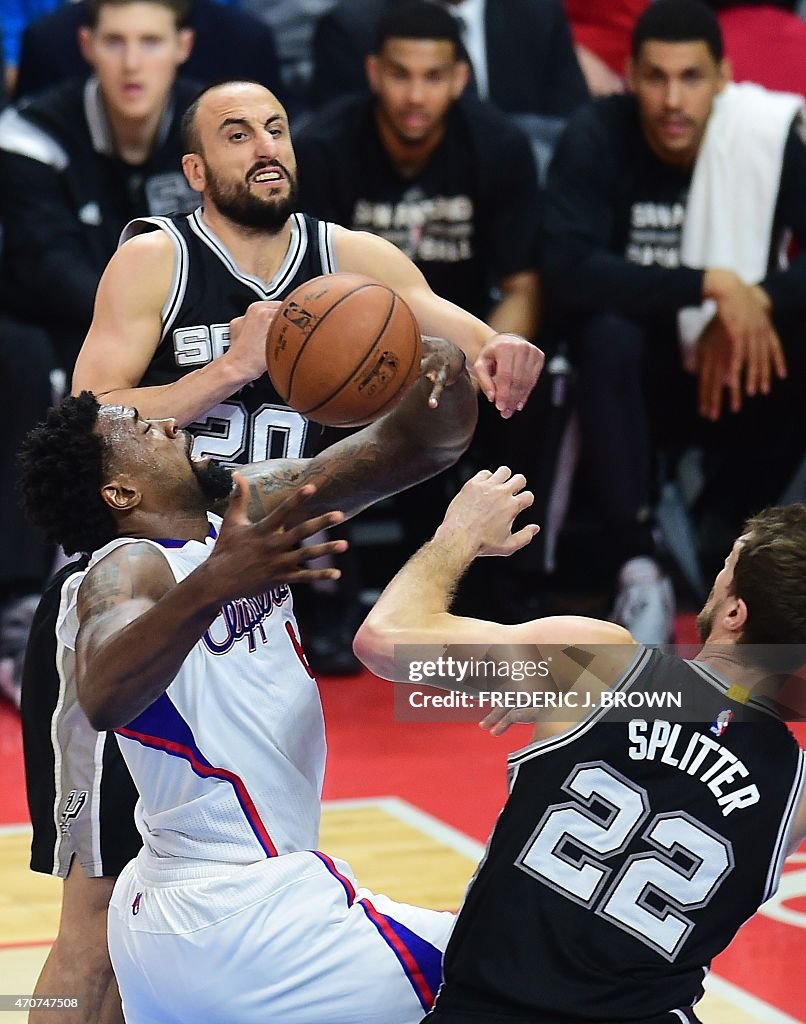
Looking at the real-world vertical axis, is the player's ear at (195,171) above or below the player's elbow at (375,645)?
above

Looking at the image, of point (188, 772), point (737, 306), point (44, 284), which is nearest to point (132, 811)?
point (188, 772)

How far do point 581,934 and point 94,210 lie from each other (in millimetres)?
4385

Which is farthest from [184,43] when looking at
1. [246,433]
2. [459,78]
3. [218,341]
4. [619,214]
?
[246,433]

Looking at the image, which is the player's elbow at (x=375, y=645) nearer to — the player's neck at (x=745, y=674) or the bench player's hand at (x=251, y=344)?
the player's neck at (x=745, y=674)

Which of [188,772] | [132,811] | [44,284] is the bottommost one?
[132,811]

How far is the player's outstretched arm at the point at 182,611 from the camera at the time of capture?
2.37 meters

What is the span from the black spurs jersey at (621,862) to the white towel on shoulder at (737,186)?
13.7ft

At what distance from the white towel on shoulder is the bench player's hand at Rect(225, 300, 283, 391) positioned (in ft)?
10.8

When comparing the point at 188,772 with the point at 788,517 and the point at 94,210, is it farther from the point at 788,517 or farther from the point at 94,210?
the point at 94,210

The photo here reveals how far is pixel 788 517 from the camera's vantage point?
2.69 metres

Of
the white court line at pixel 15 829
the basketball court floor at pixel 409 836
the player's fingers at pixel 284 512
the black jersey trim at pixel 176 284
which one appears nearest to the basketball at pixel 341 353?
the black jersey trim at pixel 176 284

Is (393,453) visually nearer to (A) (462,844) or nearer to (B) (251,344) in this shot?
(B) (251,344)

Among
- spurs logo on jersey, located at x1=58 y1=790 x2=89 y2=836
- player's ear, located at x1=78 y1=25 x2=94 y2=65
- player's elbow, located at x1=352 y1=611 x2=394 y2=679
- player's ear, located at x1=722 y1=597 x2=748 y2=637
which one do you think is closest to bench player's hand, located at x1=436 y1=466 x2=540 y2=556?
player's elbow, located at x1=352 y1=611 x2=394 y2=679

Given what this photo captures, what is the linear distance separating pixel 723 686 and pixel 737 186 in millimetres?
4282
